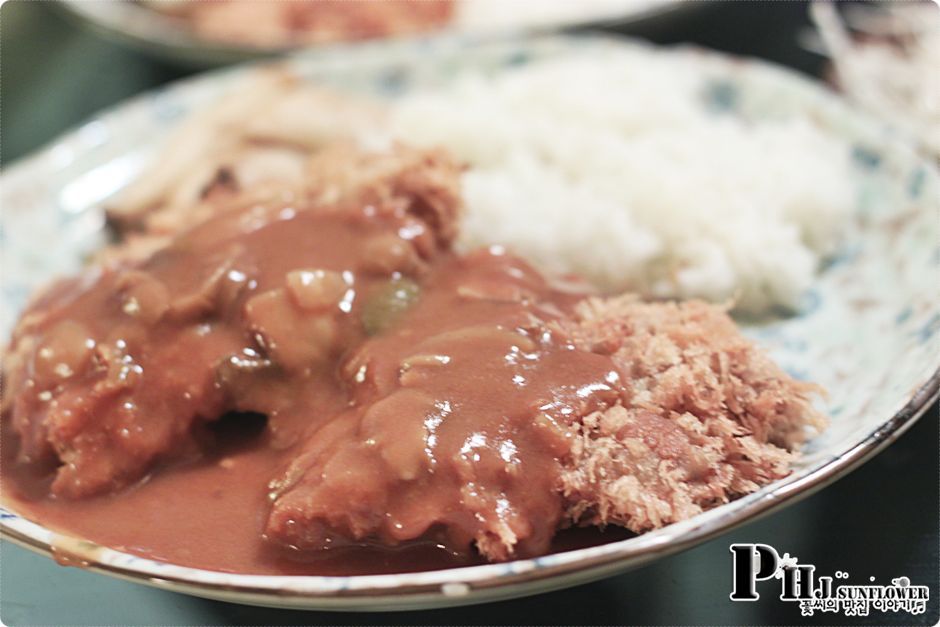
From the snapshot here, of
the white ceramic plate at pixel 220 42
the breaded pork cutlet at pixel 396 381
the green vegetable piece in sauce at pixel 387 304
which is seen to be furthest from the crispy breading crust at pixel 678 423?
the white ceramic plate at pixel 220 42

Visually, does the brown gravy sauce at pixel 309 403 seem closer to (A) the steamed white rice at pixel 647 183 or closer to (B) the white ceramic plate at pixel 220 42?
(A) the steamed white rice at pixel 647 183

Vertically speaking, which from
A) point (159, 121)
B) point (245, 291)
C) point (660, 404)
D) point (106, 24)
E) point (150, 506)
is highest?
point (106, 24)

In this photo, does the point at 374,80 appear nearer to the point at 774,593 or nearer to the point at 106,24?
the point at 106,24

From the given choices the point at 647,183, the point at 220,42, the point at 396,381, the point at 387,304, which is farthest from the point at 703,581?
the point at 220,42

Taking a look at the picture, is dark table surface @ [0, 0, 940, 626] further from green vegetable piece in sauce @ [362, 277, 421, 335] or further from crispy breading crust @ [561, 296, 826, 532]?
green vegetable piece in sauce @ [362, 277, 421, 335]

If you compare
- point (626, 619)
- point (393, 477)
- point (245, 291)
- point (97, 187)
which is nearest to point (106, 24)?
point (97, 187)

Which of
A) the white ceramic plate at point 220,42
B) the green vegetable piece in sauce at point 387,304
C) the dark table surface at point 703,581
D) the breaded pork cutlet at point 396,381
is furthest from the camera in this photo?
the white ceramic plate at point 220,42

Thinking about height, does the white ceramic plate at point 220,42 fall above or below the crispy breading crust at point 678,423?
above
